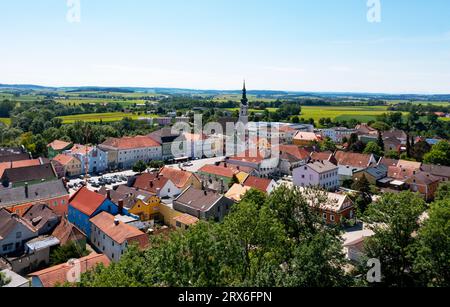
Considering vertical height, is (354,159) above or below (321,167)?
above

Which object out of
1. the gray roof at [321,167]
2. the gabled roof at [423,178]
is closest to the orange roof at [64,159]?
the gray roof at [321,167]

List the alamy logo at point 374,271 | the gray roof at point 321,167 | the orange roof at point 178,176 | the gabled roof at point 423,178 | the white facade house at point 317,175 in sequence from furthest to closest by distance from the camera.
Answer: the gray roof at point 321,167 < the white facade house at point 317,175 < the gabled roof at point 423,178 < the orange roof at point 178,176 < the alamy logo at point 374,271

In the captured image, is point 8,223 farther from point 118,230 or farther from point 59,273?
point 59,273

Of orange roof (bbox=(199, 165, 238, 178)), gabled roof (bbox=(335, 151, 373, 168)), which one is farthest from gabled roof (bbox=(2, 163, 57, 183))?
gabled roof (bbox=(335, 151, 373, 168))

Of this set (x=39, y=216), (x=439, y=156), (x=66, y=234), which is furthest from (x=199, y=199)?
(x=439, y=156)

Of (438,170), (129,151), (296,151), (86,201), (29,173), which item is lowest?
(86,201)

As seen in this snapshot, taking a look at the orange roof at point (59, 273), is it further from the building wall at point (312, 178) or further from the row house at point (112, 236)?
the building wall at point (312, 178)
